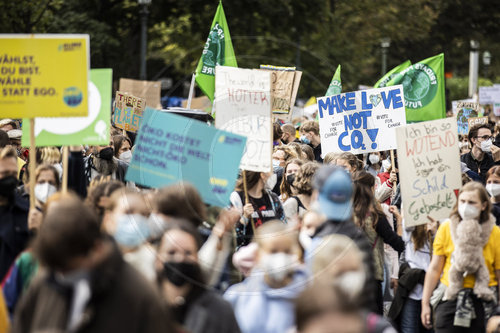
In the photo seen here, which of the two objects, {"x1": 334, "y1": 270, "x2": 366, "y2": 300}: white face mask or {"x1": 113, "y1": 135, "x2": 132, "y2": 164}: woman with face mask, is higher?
{"x1": 113, "y1": 135, "x2": 132, "y2": 164}: woman with face mask

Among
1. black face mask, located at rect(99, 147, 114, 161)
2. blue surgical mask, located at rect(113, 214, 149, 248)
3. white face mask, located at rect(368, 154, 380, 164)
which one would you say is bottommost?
blue surgical mask, located at rect(113, 214, 149, 248)

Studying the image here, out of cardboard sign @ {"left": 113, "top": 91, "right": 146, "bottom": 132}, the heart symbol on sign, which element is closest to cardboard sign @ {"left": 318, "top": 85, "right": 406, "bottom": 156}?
the heart symbol on sign

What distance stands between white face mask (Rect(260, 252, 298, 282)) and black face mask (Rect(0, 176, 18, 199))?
1919 mm

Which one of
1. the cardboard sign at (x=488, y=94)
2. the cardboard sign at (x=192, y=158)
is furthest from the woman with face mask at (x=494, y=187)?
the cardboard sign at (x=488, y=94)

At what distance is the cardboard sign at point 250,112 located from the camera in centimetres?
636

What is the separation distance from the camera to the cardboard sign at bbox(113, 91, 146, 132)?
11445mm

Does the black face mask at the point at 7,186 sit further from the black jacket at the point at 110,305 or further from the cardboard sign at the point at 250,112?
the black jacket at the point at 110,305

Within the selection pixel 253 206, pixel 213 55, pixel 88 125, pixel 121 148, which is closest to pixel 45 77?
pixel 88 125

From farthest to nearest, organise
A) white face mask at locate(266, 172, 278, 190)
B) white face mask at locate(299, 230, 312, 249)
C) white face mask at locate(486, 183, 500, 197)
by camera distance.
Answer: white face mask at locate(266, 172, 278, 190)
white face mask at locate(486, 183, 500, 197)
white face mask at locate(299, 230, 312, 249)

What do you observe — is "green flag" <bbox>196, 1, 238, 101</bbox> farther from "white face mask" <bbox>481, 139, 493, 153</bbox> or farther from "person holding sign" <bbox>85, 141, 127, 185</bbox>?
"white face mask" <bbox>481, 139, 493, 153</bbox>

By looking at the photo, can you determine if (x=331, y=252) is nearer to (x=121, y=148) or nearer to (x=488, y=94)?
(x=121, y=148)

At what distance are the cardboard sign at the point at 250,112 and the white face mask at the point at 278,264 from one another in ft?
7.11

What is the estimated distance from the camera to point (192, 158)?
18.3 feet

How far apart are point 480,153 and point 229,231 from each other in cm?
587
